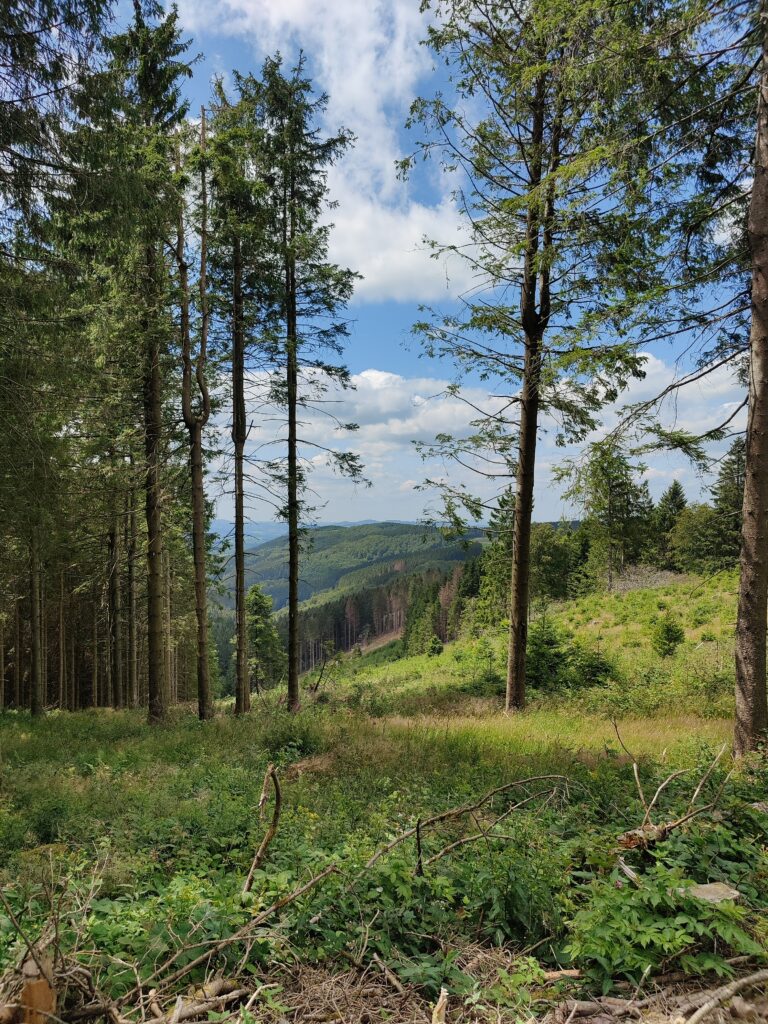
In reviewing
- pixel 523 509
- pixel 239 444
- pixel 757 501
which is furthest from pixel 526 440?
pixel 239 444

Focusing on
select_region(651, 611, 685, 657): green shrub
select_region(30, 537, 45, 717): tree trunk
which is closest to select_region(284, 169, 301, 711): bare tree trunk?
select_region(30, 537, 45, 717): tree trunk

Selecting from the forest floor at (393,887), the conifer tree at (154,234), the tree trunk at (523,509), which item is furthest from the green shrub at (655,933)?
the conifer tree at (154,234)

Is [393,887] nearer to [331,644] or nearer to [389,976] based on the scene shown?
[389,976]

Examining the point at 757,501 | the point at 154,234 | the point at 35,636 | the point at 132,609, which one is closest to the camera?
the point at 757,501

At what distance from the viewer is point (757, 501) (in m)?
6.47

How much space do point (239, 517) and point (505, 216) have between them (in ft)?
28.6

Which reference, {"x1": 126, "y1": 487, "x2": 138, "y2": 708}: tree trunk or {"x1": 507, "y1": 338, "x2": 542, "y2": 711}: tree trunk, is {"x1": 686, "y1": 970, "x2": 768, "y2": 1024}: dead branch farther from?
{"x1": 126, "y1": 487, "x2": 138, "y2": 708}: tree trunk

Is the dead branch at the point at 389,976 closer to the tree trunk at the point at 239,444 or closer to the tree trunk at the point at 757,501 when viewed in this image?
the tree trunk at the point at 757,501

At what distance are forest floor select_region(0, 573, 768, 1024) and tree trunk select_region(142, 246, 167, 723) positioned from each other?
4.38 m

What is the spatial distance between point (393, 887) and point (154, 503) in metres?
10.8

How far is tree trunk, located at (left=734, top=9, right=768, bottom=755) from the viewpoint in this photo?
20.8 ft

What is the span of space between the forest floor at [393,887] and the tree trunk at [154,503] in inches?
172

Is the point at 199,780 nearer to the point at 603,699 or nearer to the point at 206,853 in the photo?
the point at 206,853

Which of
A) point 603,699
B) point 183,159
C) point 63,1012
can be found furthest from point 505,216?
point 63,1012
